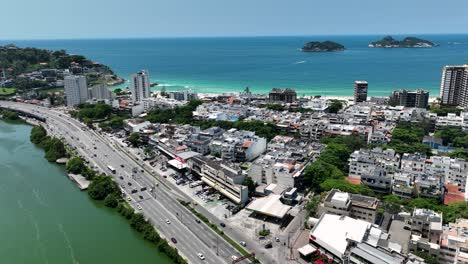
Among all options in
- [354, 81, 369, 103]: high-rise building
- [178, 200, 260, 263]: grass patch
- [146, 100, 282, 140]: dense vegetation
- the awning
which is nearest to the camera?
the awning

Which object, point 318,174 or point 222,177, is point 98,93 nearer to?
point 222,177

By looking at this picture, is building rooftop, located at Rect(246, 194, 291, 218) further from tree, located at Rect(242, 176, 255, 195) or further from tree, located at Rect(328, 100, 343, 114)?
tree, located at Rect(328, 100, 343, 114)

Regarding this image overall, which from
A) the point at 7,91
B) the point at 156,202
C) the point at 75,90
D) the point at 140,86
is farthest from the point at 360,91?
the point at 7,91

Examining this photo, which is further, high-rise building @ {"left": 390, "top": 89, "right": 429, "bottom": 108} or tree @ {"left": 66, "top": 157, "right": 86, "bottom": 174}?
high-rise building @ {"left": 390, "top": 89, "right": 429, "bottom": 108}

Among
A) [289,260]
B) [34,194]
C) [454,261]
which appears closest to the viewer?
[454,261]

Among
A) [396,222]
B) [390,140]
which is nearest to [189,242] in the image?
[396,222]

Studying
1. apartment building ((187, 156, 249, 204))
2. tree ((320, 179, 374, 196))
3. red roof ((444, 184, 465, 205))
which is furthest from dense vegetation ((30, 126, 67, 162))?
red roof ((444, 184, 465, 205))

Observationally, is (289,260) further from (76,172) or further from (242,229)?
(76,172)
